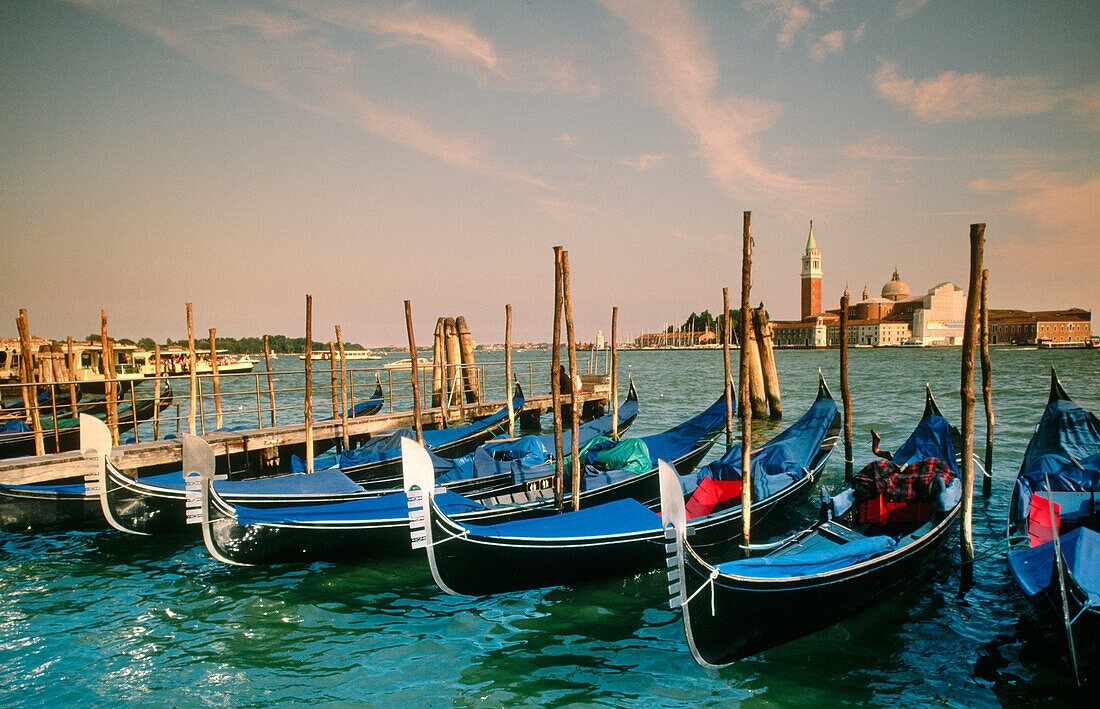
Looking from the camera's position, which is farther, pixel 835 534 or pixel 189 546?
pixel 189 546

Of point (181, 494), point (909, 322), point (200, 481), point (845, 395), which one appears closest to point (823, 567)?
point (200, 481)

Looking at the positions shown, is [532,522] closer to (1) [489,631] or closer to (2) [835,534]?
(1) [489,631]

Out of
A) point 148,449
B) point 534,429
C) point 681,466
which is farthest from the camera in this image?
point 534,429

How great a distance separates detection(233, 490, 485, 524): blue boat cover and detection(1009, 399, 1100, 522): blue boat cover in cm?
512

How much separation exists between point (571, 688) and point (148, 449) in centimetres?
734

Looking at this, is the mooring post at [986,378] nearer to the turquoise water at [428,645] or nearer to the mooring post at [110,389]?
the turquoise water at [428,645]

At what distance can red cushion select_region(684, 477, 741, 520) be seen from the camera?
638cm

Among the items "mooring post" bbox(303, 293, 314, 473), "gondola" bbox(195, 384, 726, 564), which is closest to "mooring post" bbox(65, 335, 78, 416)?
"mooring post" bbox(303, 293, 314, 473)

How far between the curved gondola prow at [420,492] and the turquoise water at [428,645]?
2.04ft

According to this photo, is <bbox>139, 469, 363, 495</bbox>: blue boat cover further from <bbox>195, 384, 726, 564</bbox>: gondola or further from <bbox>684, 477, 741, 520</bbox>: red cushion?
<bbox>684, 477, 741, 520</bbox>: red cushion

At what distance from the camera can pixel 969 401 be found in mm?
4961

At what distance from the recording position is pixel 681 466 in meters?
9.16

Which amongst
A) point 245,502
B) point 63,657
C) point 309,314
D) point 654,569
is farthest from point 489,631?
point 309,314

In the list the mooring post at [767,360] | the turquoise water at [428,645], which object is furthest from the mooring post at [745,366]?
the mooring post at [767,360]
